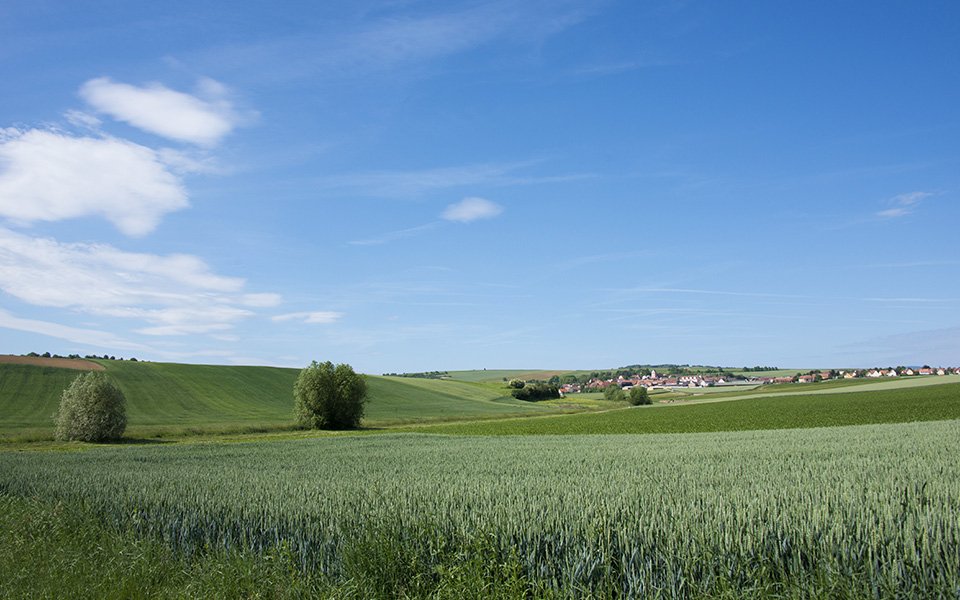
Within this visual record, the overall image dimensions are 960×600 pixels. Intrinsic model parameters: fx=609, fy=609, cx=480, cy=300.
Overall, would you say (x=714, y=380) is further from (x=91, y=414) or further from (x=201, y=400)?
(x=91, y=414)

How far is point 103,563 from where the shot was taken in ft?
28.4

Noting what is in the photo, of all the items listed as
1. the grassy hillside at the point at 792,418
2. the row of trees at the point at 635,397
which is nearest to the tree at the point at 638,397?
the row of trees at the point at 635,397

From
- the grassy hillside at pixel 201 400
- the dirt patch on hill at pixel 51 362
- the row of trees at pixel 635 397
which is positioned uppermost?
the dirt patch on hill at pixel 51 362

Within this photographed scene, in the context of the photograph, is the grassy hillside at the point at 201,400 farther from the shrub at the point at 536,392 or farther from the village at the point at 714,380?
the village at the point at 714,380

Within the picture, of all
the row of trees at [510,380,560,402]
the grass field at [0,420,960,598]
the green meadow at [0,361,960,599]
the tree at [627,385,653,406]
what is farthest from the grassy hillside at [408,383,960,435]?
the row of trees at [510,380,560,402]

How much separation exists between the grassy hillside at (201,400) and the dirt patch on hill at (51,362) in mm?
1507

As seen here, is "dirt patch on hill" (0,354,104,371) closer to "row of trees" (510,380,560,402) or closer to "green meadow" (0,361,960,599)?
"row of trees" (510,380,560,402)

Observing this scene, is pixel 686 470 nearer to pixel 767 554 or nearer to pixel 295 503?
pixel 767 554

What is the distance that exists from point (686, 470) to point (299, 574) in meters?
6.78

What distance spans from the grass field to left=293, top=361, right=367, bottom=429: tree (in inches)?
1992

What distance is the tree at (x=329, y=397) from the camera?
204ft

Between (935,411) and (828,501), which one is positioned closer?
(828,501)

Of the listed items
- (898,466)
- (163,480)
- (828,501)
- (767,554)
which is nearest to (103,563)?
(163,480)

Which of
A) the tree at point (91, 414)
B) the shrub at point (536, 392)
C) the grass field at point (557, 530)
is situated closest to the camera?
the grass field at point (557, 530)
